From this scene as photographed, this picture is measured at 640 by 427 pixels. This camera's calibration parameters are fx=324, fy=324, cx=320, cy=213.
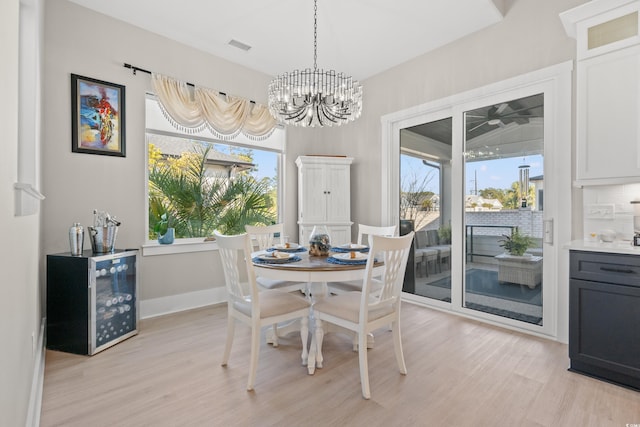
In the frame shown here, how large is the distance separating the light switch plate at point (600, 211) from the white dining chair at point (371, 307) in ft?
5.29

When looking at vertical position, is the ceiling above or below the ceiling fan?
above

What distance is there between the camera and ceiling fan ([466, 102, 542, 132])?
10.1 feet

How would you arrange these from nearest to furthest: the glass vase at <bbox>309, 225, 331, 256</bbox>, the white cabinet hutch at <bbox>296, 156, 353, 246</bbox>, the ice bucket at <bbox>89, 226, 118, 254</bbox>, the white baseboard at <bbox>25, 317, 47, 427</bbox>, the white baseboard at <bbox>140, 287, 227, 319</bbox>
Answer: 1. the white baseboard at <bbox>25, 317, 47, 427</bbox>
2. the glass vase at <bbox>309, 225, 331, 256</bbox>
3. the ice bucket at <bbox>89, 226, 118, 254</bbox>
4. the white baseboard at <bbox>140, 287, 227, 319</bbox>
5. the white cabinet hutch at <bbox>296, 156, 353, 246</bbox>

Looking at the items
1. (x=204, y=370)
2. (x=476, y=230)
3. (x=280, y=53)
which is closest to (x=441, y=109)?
(x=476, y=230)

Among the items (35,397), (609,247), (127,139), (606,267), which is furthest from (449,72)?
(35,397)

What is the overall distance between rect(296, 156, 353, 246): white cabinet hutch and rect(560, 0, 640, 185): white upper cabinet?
2.54 meters

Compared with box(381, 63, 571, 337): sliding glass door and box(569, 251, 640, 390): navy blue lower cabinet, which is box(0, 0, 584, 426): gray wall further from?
box(569, 251, 640, 390): navy blue lower cabinet

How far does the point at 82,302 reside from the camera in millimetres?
2482

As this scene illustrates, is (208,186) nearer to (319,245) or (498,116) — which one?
(319,245)

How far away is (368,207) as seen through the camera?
4.45 meters

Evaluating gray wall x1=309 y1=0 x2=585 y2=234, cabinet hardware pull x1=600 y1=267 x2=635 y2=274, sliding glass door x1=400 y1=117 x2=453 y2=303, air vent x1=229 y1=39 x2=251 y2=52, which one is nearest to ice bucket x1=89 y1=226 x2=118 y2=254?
air vent x1=229 y1=39 x2=251 y2=52

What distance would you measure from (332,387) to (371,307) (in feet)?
1.86

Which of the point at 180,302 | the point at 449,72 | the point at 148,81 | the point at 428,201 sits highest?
the point at 449,72

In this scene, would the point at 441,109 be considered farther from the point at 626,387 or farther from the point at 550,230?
the point at 626,387
